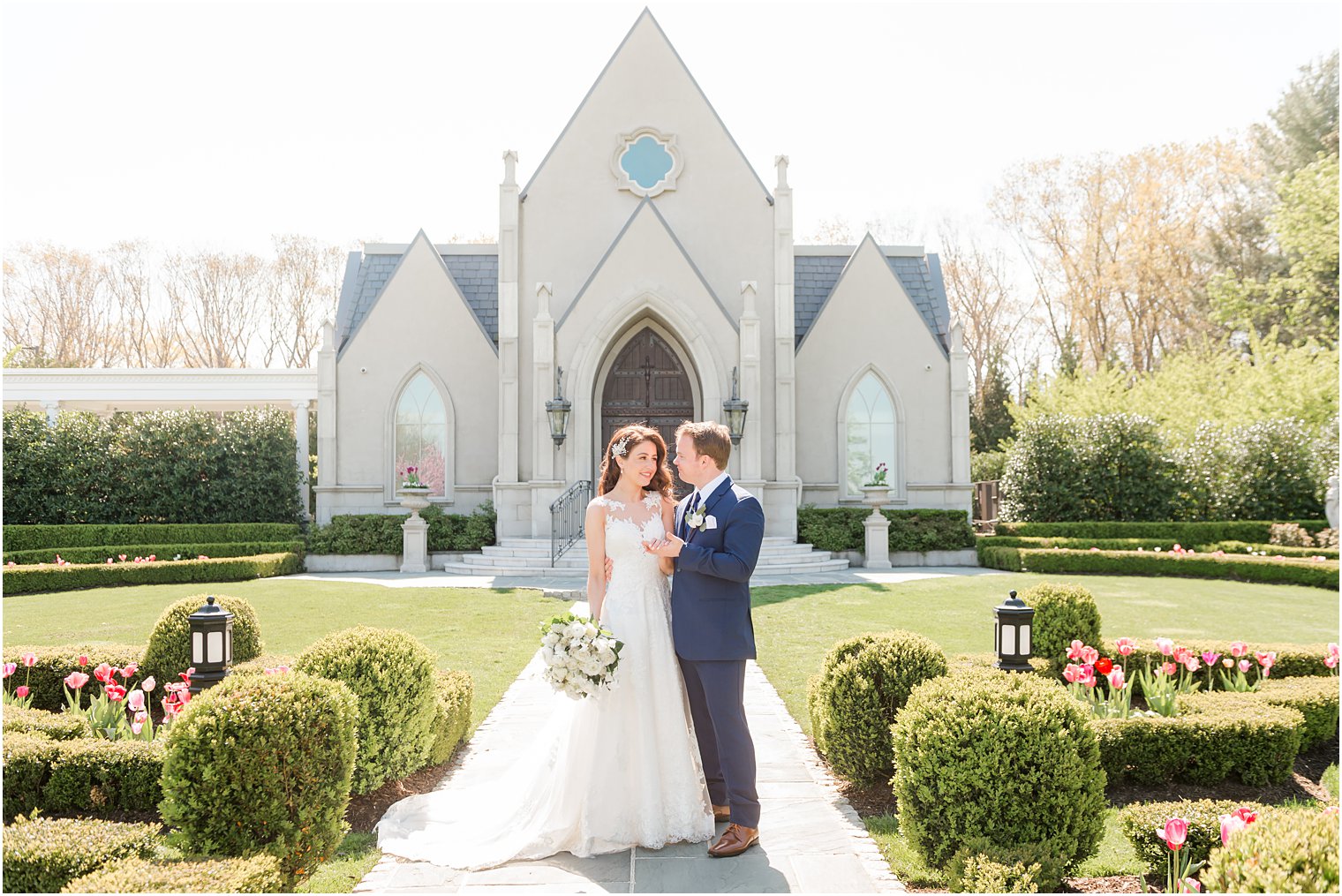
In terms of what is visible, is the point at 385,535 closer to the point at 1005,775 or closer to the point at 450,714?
the point at 450,714

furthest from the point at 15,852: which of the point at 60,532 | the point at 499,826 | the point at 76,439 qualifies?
the point at 76,439

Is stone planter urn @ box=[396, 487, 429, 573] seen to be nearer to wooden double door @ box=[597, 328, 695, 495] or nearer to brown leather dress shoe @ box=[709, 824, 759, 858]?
wooden double door @ box=[597, 328, 695, 495]

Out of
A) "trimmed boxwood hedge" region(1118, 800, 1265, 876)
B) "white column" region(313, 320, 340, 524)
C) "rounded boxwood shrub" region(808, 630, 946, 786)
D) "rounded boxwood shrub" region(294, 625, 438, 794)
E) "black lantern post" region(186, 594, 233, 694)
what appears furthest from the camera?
"white column" region(313, 320, 340, 524)

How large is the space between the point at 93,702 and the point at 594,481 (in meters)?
13.9

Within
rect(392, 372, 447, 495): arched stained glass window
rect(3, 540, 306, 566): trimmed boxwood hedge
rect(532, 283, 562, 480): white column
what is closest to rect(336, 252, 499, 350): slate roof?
rect(392, 372, 447, 495): arched stained glass window

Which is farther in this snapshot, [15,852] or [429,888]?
[429,888]

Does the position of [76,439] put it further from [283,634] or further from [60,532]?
[283,634]

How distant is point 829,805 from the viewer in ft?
17.6

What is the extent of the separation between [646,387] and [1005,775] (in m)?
17.5

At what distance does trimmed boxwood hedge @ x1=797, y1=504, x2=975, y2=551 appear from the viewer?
19.9 metres

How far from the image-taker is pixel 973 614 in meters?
12.3

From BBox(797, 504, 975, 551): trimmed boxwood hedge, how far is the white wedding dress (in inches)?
599

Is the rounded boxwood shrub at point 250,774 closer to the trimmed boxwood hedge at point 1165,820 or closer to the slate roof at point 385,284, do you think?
the trimmed boxwood hedge at point 1165,820

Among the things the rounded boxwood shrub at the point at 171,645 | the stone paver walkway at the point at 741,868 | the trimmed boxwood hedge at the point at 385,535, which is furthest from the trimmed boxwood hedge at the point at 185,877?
the trimmed boxwood hedge at the point at 385,535
